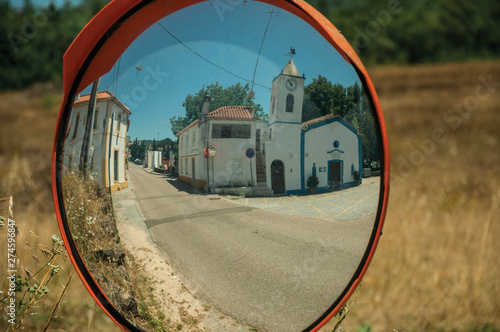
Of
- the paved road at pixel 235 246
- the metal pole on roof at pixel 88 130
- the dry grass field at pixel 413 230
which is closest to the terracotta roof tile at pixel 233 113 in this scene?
the paved road at pixel 235 246

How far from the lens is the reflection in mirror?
3.07ft

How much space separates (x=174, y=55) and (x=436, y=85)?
16.0m

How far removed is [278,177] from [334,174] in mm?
238

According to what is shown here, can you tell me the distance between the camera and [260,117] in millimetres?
937

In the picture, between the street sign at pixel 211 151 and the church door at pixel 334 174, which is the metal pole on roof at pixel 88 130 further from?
the church door at pixel 334 174

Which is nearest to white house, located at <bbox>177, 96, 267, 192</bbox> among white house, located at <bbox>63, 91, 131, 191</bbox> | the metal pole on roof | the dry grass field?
white house, located at <bbox>63, 91, 131, 191</bbox>

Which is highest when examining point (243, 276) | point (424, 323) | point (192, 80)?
point (192, 80)

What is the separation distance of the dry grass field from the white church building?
1162 millimetres

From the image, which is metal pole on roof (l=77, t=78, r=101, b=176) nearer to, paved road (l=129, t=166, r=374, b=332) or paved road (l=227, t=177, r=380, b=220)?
paved road (l=129, t=166, r=374, b=332)

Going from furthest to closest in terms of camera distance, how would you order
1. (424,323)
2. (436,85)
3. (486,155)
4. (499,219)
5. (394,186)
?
(436,85) < (486,155) < (394,186) < (499,219) < (424,323)

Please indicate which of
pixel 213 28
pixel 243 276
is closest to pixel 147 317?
pixel 243 276

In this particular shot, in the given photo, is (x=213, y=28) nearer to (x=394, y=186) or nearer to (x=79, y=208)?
(x=79, y=208)

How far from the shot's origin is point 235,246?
1.01 metres

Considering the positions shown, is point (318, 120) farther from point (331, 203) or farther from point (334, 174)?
point (331, 203)
